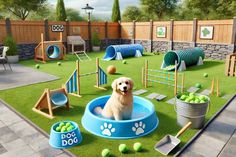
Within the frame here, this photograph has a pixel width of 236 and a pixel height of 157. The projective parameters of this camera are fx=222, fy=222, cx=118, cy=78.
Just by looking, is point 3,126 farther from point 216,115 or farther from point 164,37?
point 164,37

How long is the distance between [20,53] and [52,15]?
1901 inches

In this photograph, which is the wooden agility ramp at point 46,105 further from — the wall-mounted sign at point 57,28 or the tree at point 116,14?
the tree at point 116,14

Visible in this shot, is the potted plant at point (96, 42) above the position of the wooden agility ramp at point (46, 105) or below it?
above

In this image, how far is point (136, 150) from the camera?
14.3 ft

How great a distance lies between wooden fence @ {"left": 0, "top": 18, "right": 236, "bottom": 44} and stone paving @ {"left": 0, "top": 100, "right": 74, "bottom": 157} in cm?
1196

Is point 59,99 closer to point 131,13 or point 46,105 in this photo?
point 46,105

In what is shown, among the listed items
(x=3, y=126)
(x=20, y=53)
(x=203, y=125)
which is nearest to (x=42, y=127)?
(x=3, y=126)

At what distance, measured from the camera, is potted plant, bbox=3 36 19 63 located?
14.7 meters

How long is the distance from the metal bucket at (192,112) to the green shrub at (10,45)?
13.1 m

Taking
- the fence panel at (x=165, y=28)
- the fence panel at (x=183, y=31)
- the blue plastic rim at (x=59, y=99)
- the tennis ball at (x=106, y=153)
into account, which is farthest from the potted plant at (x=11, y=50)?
the tennis ball at (x=106, y=153)

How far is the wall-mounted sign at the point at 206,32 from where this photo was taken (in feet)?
51.6

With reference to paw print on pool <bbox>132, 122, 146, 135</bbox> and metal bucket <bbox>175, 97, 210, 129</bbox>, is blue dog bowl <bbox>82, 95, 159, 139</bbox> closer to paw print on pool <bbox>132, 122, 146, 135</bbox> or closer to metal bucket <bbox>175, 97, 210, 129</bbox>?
paw print on pool <bbox>132, 122, 146, 135</bbox>

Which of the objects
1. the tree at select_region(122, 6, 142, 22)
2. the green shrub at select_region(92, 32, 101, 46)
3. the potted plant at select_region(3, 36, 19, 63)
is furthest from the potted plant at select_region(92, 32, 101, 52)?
the tree at select_region(122, 6, 142, 22)

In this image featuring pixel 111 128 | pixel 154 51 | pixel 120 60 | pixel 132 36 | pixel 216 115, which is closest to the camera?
pixel 111 128
